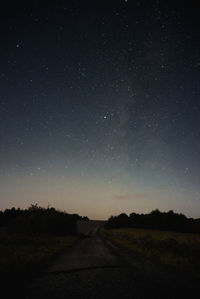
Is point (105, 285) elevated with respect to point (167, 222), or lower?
lower

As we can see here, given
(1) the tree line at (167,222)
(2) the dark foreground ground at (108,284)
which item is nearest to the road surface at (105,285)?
(2) the dark foreground ground at (108,284)

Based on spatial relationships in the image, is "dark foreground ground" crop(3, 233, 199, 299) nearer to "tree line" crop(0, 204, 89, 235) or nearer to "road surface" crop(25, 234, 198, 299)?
"road surface" crop(25, 234, 198, 299)

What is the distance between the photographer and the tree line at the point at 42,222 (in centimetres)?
4553

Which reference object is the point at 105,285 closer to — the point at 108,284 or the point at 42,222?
the point at 108,284

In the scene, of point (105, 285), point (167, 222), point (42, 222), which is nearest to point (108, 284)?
point (105, 285)

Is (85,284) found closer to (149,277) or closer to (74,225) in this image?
(149,277)

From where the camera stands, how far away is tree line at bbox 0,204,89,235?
45531 mm

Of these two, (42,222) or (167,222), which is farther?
(167,222)

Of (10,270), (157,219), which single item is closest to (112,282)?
Result: (10,270)

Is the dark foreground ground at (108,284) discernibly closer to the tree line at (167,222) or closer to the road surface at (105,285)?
the road surface at (105,285)

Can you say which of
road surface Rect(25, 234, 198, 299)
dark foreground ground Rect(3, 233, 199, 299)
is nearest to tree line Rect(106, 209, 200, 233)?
dark foreground ground Rect(3, 233, 199, 299)

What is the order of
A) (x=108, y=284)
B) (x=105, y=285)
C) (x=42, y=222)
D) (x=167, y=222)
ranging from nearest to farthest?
(x=105, y=285)
(x=108, y=284)
(x=42, y=222)
(x=167, y=222)

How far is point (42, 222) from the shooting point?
4697cm

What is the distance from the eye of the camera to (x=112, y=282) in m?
9.18
